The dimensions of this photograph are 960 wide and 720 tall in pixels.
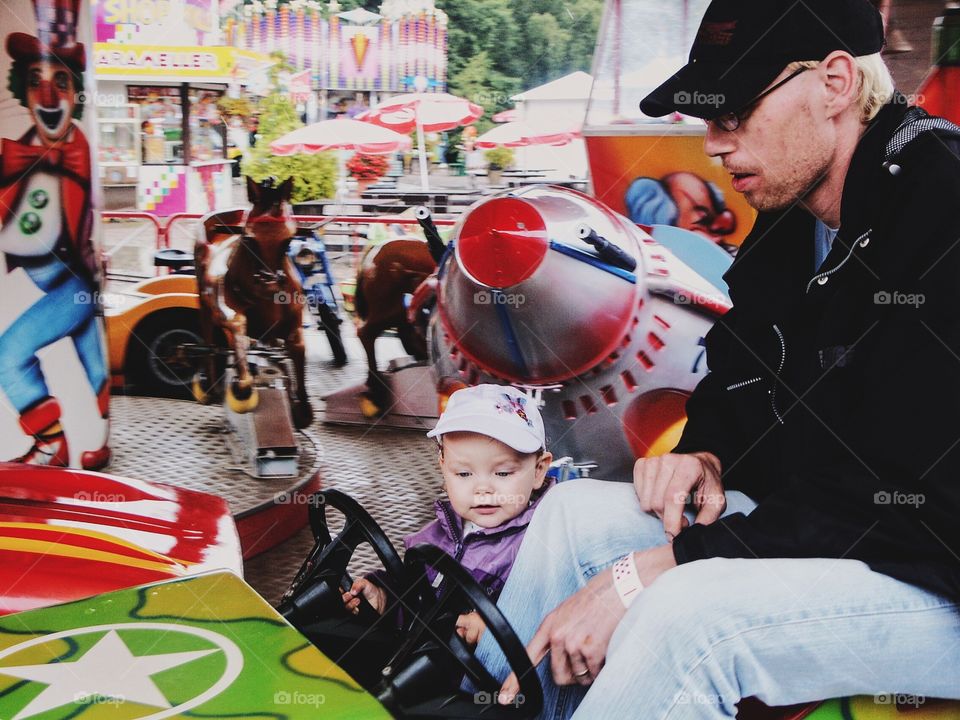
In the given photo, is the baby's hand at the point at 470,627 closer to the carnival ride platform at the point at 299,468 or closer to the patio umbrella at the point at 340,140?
the carnival ride platform at the point at 299,468

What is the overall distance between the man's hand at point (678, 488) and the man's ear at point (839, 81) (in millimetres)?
497

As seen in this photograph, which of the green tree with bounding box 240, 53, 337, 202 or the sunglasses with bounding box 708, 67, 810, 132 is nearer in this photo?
the sunglasses with bounding box 708, 67, 810, 132

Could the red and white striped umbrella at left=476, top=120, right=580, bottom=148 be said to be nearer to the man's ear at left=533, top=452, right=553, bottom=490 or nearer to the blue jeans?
the man's ear at left=533, top=452, right=553, bottom=490

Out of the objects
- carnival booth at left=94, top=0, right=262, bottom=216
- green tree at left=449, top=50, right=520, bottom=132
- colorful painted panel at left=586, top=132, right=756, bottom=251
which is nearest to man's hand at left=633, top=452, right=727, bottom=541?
colorful painted panel at left=586, top=132, right=756, bottom=251

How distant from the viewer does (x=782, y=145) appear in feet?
4.23

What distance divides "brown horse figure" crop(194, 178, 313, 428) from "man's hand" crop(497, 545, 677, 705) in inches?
101

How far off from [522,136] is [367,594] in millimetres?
1805

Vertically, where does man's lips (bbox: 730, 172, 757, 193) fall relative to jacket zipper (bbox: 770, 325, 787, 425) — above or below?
above

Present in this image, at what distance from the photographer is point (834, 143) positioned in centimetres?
128

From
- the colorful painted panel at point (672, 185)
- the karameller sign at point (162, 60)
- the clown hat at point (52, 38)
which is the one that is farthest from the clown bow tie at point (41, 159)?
the colorful painted panel at point (672, 185)

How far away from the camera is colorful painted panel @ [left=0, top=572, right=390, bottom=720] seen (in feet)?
3.70

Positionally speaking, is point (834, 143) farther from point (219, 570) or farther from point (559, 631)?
point (219, 570)

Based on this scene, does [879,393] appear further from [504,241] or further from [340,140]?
[340,140]

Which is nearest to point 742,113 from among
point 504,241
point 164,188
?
point 504,241
